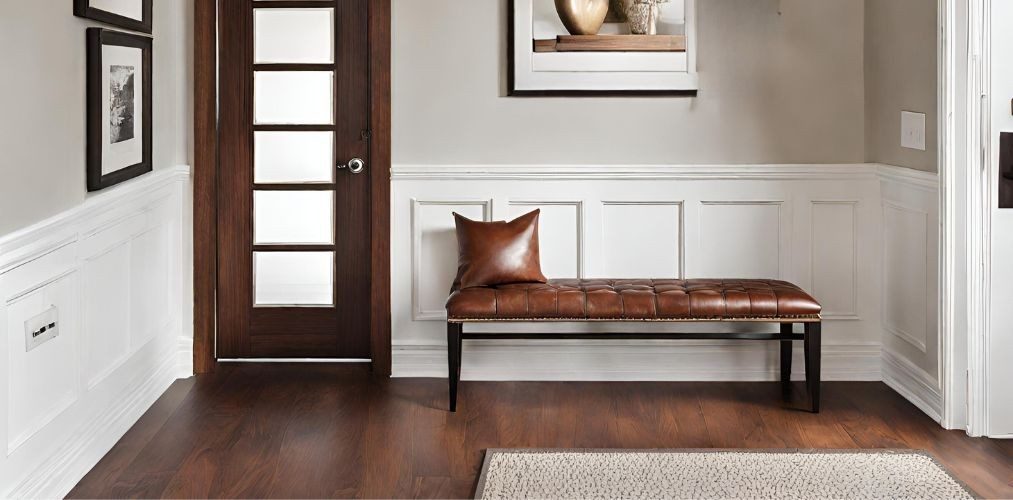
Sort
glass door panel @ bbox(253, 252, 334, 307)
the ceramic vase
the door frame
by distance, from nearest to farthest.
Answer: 1. the door frame
2. the ceramic vase
3. glass door panel @ bbox(253, 252, 334, 307)

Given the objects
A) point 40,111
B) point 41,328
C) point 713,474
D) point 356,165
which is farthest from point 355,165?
point 713,474

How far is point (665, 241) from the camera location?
Answer: 15.2ft

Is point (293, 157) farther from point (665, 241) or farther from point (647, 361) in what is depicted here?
point (647, 361)

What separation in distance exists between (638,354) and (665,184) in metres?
0.77

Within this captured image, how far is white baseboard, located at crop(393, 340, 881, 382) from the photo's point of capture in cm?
462

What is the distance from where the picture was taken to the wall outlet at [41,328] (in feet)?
9.95

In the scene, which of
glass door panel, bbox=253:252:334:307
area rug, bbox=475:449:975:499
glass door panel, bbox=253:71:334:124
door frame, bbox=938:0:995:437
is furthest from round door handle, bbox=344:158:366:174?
door frame, bbox=938:0:995:437

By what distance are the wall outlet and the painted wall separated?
126 inches

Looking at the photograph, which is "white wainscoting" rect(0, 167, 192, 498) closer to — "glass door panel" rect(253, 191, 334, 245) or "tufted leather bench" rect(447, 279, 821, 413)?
"glass door panel" rect(253, 191, 334, 245)

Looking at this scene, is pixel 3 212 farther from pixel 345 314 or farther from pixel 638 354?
pixel 638 354

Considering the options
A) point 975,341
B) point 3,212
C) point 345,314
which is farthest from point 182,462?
point 975,341

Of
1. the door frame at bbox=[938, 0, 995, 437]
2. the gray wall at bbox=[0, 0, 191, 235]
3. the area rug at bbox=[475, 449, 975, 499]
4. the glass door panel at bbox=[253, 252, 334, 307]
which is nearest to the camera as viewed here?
the gray wall at bbox=[0, 0, 191, 235]

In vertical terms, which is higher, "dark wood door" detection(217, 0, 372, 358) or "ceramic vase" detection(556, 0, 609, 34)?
"ceramic vase" detection(556, 0, 609, 34)

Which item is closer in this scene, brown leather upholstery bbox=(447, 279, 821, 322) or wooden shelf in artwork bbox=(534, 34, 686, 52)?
brown leather upholstery bbox=(447, 279, 821, 322)
